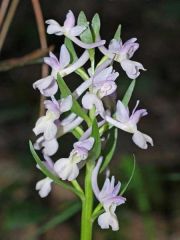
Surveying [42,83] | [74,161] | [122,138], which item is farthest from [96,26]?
[122,138]

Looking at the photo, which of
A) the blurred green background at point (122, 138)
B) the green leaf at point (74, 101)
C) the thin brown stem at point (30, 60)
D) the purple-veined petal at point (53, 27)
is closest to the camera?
the green leaf at point (74, 101)

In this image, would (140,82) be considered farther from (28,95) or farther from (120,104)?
(120,104)

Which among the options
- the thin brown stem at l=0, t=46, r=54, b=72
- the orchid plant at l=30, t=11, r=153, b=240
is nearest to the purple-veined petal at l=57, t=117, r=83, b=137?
the orchid plant at l=30, t=11, r=153, b=240

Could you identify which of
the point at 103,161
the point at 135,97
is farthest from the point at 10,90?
the point at 103,161

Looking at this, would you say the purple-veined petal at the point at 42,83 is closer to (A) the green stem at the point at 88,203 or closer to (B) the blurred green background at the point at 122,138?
(A) the green stem at the point at 88,203

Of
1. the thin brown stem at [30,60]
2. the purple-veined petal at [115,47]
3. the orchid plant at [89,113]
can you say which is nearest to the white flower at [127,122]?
the orchid plant at [89,113]

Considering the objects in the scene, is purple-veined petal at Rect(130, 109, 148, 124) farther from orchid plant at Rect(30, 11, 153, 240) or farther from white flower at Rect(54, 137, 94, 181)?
white flower at Rect(54, 137, 94, 181)

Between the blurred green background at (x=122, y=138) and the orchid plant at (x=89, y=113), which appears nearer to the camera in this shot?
the orchid plant at (x=89, y=113)
